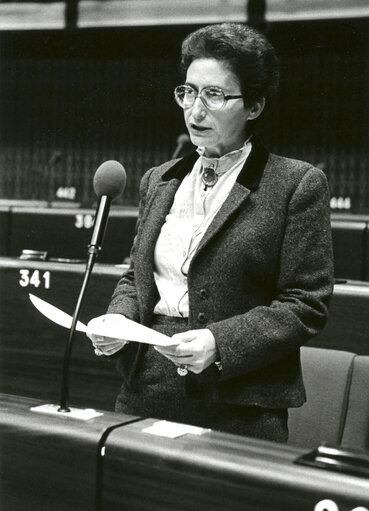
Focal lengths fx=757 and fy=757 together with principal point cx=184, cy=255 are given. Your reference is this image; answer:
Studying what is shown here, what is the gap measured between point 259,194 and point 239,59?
0.76 ft

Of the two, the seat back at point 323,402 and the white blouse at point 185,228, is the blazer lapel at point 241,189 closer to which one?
the white blouse at point 185,228

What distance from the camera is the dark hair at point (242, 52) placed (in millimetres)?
1278

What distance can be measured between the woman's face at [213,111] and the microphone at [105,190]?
0.15 meters

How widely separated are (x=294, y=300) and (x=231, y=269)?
4.5 inches

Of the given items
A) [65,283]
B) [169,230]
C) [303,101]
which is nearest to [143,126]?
[303,101]

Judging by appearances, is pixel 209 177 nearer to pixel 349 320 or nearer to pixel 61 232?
pixel 349 320

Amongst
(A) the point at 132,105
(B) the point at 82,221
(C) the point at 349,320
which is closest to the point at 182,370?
(C) the point at 349,320

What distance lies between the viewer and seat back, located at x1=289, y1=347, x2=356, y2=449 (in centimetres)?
167

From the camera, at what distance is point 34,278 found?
2.71 meters

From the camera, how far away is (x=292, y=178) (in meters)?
1.28

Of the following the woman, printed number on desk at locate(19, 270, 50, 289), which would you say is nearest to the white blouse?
the woman

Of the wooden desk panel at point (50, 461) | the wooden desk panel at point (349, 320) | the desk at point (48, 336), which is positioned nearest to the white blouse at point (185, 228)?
the wooden desk panel at point (50, 461)

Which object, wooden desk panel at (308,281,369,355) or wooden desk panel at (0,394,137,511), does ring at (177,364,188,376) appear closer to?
wooden desk panel at (0,394,137,511)

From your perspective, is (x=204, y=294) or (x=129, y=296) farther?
(x=129, y=296)
